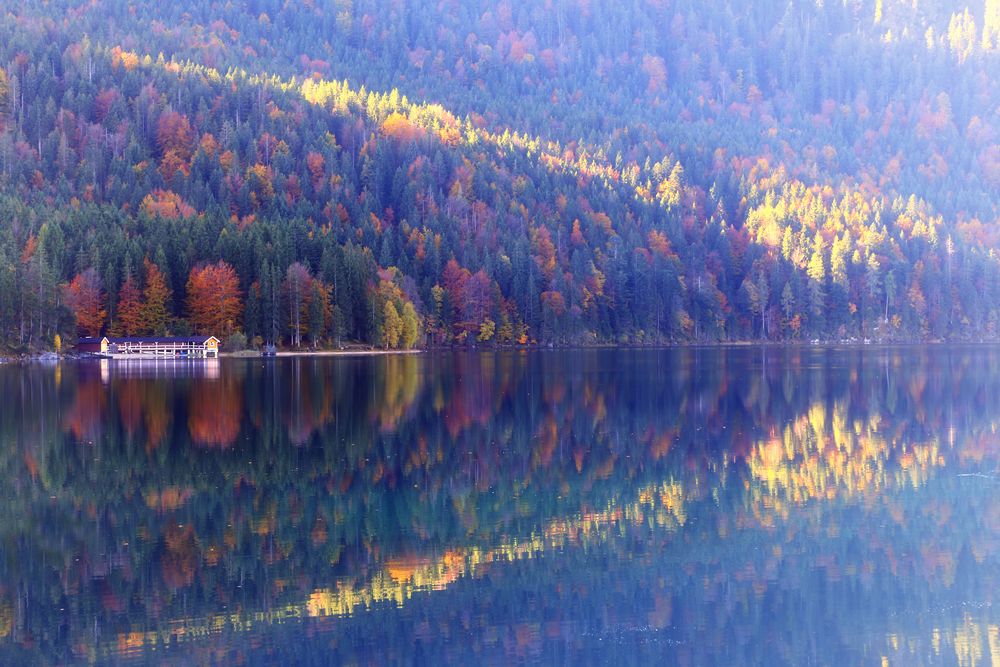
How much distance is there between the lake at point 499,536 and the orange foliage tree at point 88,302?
213ft

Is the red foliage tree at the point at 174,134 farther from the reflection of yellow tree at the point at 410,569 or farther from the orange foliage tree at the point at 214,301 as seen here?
the reflection of yellow tree at the point at 410,569

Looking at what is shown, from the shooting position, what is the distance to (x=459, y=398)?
5731cm

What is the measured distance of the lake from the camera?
1933 cm

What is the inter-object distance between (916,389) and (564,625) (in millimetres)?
47543

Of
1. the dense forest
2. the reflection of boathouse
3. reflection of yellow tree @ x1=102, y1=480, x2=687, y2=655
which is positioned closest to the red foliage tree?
the dense forest

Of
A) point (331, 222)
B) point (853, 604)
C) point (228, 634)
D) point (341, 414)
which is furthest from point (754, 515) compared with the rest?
point (331, 222)

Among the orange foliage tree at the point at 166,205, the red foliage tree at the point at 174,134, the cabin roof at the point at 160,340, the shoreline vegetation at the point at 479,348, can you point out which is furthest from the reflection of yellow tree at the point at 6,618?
the red foliage tree at the point at 174,134

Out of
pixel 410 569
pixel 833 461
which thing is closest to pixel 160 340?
pixel 833 461

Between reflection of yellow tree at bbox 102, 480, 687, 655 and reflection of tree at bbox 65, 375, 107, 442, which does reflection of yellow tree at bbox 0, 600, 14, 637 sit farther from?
reflection of tree at bbox 65, 375, 107, 442

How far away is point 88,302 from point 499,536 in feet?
314

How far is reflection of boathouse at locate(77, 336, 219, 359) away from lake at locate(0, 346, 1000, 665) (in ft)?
203

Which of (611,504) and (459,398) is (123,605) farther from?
(459,398)

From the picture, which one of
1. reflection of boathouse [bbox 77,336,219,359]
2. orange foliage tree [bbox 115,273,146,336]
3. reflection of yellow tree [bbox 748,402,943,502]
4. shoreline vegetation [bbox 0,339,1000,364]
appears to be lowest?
reflection of yellow tree [bbox 748,402,943,502]

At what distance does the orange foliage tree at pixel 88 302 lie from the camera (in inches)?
4393
